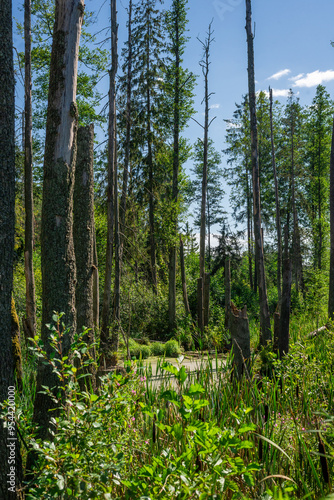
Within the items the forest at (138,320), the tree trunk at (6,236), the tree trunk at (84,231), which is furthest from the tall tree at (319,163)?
the tree trunk at (6,236)

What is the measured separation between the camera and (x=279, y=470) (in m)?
2.58

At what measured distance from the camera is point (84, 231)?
5.35 m

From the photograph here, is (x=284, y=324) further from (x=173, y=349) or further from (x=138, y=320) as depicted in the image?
(x=138, y=320)

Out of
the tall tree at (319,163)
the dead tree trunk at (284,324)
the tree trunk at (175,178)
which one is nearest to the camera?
the dead tree trunk at (284,324)

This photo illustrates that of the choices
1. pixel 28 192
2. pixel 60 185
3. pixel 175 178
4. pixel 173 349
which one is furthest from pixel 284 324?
pixel 175 178

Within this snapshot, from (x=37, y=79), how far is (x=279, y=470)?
45.9 ft

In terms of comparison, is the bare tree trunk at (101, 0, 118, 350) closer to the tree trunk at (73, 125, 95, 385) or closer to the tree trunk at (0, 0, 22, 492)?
the tree trunk at (73, 125, 95, 385)

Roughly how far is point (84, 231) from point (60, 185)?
6.12 feet

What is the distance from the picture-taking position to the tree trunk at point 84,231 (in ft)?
17.4

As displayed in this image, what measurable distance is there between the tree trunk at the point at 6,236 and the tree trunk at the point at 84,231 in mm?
2466

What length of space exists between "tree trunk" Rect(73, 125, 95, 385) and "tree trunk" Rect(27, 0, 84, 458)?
172 centimetres

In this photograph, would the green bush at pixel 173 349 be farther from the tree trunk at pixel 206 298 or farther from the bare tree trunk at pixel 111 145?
the bare tree trunk at pixel 111 145

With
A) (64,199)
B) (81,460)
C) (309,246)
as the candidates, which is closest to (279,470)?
(81,460)

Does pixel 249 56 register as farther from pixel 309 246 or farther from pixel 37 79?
pixel 309 246
